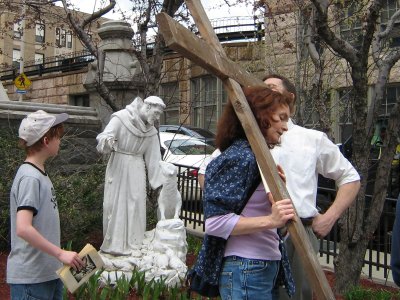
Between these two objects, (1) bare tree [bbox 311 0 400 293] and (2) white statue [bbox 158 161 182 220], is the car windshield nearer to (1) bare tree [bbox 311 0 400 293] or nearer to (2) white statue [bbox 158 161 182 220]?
(2) white statue [bbox 158 161 182 220]

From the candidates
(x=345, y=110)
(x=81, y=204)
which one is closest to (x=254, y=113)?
(x=345, y=110)

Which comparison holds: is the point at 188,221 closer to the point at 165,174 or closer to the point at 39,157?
the point at 165,174

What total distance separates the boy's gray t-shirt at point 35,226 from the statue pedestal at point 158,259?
248 centimetres

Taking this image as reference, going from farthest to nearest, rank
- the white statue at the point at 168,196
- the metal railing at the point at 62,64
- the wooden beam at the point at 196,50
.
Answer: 1. the metal railing at the point at 62,64
2. the white statue at the point at 168,196
3. the wooden beam at the point at 196,50

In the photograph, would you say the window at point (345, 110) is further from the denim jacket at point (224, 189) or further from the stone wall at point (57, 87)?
the stone wall at point (57, 87)

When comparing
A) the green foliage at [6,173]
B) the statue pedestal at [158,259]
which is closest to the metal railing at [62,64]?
the green foliage at [6,173]

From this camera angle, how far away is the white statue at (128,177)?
18.6ft

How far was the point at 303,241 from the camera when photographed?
6.88ft

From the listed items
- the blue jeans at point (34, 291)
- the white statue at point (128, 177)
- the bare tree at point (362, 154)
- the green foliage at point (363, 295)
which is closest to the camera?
the blue jeans at point (34, 291)

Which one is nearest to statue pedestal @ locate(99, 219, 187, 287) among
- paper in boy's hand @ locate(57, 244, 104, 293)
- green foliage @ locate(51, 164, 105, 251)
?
green foliage @ locate(51, 164, 105, 251)

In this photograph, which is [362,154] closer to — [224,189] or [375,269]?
[375,269]

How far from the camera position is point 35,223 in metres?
2.67

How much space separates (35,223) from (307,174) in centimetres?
151

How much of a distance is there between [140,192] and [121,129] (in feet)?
2.50
